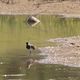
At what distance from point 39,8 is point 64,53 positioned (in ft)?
103

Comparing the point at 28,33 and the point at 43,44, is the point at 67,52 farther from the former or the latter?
the point at 28,33

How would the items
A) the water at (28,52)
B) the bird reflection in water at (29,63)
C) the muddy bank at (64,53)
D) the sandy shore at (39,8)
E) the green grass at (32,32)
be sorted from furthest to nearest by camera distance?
1. the sandy shore at (39,8)
2. the green grass at (32,32)
3. the muddy bank at (64,53)
4. the bird reflection in water at (29,63)
5. the water at (28,52)

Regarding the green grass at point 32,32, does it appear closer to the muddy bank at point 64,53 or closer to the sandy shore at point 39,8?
the muddy bank at point 64,53

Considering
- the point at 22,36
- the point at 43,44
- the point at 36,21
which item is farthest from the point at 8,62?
the point at 36,21

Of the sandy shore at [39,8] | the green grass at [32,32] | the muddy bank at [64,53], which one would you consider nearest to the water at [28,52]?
the green grass at [32,32]

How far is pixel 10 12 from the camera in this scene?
177ft

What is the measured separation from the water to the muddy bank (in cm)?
50

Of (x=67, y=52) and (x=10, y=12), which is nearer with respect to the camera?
(x=67, y=52)

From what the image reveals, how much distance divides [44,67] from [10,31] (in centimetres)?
1548

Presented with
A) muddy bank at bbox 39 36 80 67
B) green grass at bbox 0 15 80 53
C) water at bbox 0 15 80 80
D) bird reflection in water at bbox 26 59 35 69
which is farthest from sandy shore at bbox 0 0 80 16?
bird reflection in water at bbox 26 59 35 69

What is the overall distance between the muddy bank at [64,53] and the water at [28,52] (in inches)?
19.6

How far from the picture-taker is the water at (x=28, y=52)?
64.4 feet

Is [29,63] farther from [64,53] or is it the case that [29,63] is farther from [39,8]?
[39,8]

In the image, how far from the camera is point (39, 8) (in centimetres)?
5575
